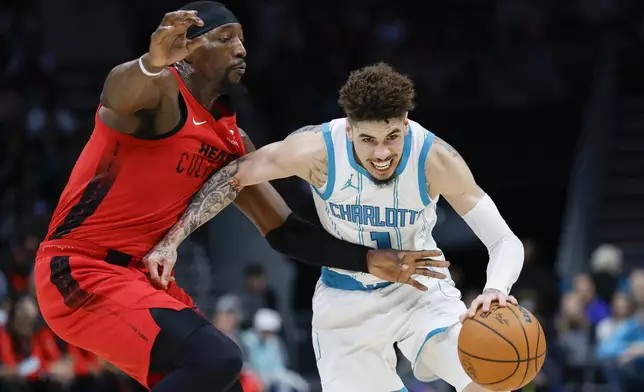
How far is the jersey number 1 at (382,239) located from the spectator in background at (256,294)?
254 inches

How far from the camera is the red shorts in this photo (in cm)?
489

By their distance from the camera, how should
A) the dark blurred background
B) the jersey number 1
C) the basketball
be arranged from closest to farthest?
the basketball → the jersey number 1 → the dark blurred background

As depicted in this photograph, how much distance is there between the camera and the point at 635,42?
16.7 metres

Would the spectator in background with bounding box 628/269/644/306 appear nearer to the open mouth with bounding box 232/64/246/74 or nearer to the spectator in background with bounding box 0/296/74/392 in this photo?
the spectator in background with bounding box 0/296/74/392

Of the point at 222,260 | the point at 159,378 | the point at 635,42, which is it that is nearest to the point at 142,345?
the point at 159,378

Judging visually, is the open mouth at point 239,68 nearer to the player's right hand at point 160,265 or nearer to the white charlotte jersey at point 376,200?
the white charlotte jersey at point 376,200

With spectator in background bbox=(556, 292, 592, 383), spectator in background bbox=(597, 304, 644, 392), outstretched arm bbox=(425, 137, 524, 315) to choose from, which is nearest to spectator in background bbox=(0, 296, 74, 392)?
spectator in background bbox=(556, 292, 592, 383)

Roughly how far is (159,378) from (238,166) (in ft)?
3.95

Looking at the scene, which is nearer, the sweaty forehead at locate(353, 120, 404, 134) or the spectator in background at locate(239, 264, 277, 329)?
the sweaty forehead at locate(353, 120, 404, 134)

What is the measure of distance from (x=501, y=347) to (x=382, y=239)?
0.99 metres

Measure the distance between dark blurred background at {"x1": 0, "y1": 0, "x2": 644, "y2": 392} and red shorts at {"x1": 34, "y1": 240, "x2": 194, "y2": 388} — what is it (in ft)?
18.8

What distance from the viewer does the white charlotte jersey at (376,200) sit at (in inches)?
217

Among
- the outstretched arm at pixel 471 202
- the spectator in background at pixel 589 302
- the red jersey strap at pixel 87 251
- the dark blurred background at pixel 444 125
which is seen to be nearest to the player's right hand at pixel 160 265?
the red jersey strap at pixel 87 251

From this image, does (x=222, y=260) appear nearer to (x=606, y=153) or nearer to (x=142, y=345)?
(x=606, y=153)
